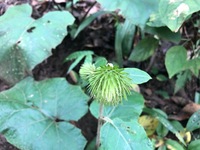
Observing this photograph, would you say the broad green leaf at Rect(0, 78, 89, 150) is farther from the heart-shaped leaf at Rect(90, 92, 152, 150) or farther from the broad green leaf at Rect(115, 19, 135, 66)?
the broad green leaf at Rect(115, 19, 135, 66)

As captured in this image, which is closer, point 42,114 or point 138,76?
point 138,76

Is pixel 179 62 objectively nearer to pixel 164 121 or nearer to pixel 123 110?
pixel 164 121

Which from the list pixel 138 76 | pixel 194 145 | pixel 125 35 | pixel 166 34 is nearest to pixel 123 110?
pixel 138 76

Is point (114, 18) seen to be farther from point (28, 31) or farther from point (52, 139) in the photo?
point (52, 139)

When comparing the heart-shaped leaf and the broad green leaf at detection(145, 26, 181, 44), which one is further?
the broad green leaf at detection(145, 26, 181, 44)

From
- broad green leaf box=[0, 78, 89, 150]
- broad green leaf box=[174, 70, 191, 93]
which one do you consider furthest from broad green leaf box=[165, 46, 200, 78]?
broad green leaf box=[0, 78, 89, 150]

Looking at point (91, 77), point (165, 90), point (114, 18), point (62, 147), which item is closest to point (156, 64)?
point (165, 90)
